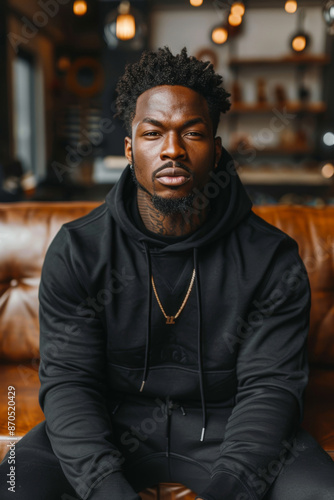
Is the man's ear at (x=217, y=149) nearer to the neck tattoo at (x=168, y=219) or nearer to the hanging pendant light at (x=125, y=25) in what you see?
the neck tattoo at (x=168, y=219)

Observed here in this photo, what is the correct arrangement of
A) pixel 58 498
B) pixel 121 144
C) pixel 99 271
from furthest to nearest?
pixel 121 144 → pixel 99 271 → pixel 58 498

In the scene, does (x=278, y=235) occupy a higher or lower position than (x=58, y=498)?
higher

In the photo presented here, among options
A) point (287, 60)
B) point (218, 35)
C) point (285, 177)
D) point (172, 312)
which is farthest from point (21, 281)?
point (287, 60)

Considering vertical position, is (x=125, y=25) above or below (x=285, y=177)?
above

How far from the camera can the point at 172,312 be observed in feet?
4.19

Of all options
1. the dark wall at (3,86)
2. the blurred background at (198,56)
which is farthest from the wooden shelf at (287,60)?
the dark wall at (3,86)

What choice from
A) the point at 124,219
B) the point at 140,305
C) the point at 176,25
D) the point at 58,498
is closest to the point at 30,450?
the point at 58,498

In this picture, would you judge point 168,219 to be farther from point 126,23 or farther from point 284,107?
point 284,107

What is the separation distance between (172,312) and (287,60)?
538cm

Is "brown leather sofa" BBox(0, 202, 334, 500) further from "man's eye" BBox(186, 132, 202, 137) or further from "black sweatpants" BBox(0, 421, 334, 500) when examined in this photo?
"man's eye" BBox(186, 132, 202, 137)

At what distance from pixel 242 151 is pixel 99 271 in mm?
5225

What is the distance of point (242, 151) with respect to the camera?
20.3 feet

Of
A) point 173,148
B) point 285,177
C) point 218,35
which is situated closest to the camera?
point 173,148

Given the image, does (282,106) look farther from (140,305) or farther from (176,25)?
(140,305)
